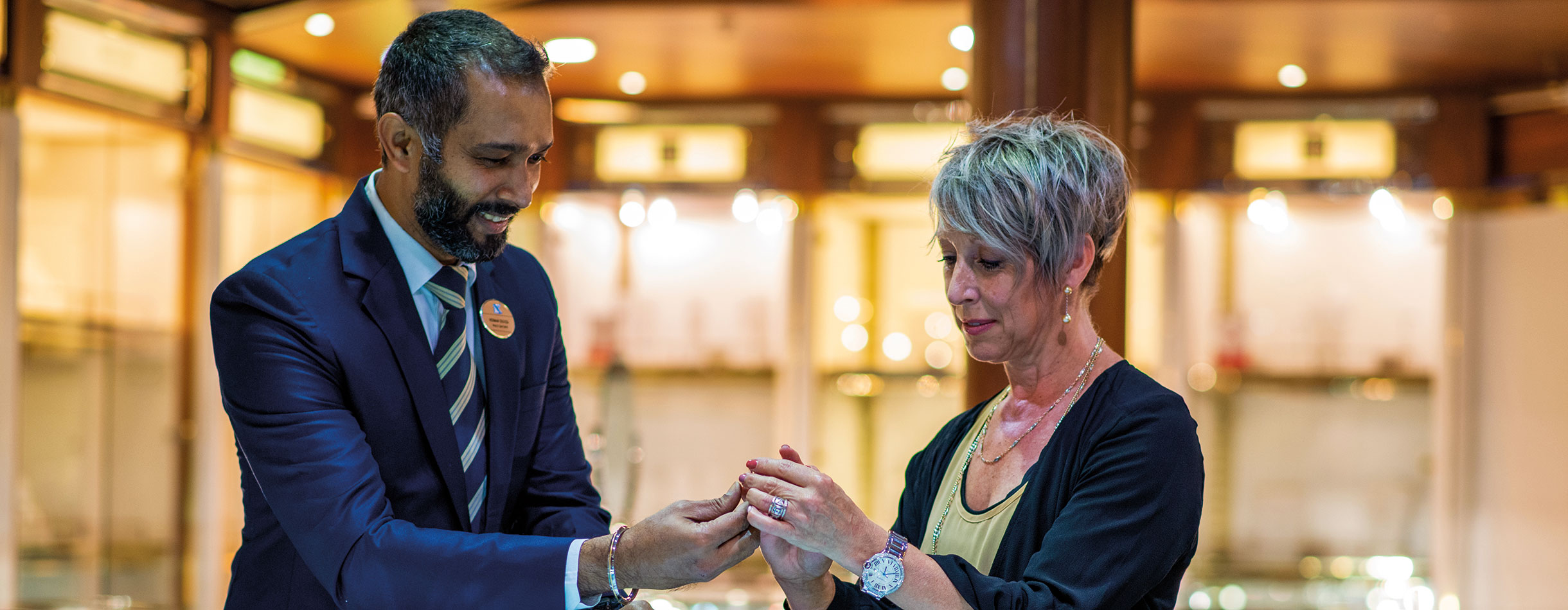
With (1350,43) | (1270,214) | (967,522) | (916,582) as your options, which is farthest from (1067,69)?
(1270,214)

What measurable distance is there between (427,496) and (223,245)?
206 inches

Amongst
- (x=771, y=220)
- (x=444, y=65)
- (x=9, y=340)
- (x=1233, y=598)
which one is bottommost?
(x=1233, y=598)

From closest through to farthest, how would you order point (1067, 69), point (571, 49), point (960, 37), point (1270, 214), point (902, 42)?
point (1067, 69) → point (960, 37) → point (902, 42) → point (571, 49) → point (1270, 214)

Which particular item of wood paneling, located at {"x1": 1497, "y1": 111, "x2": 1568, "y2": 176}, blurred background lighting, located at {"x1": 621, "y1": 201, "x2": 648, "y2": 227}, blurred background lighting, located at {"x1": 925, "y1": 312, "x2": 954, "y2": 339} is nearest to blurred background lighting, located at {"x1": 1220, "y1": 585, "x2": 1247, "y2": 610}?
blurred background lighting, located at {"x1": 925, "y1": 312, "x2": 954, "y2": 339}

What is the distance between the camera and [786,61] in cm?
612

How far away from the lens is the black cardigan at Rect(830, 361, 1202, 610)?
1.47 m

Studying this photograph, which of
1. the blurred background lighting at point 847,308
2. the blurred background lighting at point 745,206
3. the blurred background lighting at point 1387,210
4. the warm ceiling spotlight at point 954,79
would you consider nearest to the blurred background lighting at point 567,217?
the blurred background lighting at point 745,206

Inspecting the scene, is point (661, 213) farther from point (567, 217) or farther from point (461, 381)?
point (461, 381)

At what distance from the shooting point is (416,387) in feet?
4.94

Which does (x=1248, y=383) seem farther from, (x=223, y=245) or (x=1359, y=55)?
(x=223, y=245)

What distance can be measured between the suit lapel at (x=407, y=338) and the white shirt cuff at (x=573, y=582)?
0.62 feet

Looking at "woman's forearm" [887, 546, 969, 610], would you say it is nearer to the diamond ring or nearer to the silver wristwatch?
the silver wristwatch

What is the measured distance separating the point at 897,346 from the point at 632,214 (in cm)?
158

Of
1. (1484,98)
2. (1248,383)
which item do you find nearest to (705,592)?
(1248,383)
